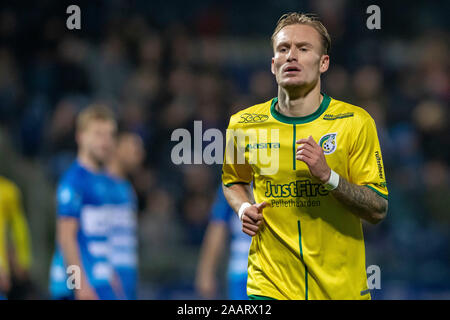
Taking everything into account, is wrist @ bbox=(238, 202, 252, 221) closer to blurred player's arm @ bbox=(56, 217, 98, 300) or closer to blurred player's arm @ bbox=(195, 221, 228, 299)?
blurred player's arm @ bbox=(56, 217, 98, 300)

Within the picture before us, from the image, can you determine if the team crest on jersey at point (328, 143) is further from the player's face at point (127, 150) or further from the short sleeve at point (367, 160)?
the player's face at point (127, 150)

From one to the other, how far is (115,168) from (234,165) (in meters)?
3.30

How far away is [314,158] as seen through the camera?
11.5 ft

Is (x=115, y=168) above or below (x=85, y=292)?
above

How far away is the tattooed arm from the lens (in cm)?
350

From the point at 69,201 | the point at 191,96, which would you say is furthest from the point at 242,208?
the point at 191,96

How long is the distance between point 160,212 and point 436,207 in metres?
3.48

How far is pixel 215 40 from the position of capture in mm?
11492

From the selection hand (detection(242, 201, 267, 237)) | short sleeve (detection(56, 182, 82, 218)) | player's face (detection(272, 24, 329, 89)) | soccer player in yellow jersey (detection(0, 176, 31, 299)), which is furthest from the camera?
soccer player in yellow jersey (detection(0, 176, 31, 299))

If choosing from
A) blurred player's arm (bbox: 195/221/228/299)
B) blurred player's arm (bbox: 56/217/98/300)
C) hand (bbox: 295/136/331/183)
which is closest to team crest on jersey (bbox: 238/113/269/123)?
hand (bbox: 295/136/331/183)

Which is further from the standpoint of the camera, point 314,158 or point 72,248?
point 72,248

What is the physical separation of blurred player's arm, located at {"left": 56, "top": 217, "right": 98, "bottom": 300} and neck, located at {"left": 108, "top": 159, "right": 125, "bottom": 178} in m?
0.89

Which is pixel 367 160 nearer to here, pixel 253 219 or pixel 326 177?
pixel 326 177

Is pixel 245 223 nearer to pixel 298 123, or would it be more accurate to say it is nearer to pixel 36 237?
pixel 298 123
